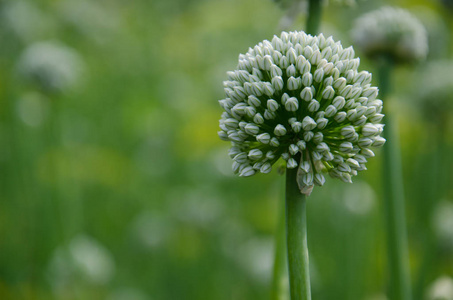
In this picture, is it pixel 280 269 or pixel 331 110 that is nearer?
pixel 331 110

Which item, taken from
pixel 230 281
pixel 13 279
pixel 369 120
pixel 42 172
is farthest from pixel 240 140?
pixel 42 172

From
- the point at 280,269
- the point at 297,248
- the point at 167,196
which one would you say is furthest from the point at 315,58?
the point at 167,196

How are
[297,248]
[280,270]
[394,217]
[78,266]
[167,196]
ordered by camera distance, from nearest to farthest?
[297,248], [280,270], [394,217], [78,266], [167,196]

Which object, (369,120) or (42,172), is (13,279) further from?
(369,120)

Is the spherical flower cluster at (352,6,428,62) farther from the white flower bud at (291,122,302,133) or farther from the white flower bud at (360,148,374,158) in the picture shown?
the white flower bud at (291,122,302,133)

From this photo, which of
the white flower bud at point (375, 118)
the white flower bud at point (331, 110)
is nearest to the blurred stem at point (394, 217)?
the white flower bud at point (375, 118)

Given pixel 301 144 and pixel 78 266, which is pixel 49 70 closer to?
pixel 78 266
